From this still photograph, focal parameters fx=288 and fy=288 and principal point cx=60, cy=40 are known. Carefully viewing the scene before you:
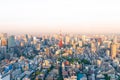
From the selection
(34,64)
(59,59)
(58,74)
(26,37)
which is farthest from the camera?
(26,37)

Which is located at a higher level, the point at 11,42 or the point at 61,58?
the point at 11,42

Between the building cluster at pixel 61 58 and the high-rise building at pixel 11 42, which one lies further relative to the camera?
the high-rise building at pixel 11 42

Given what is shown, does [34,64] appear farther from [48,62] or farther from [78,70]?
[78,70]

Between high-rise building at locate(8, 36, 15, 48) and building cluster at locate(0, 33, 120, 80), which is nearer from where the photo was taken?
building cluster at locate(0, 33, 120, 80)

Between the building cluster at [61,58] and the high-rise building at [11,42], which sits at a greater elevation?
the high-rise building at [11,42]

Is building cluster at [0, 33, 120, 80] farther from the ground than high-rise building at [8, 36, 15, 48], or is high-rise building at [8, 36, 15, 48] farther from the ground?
high-rise building at [8, 36, 15, 48]

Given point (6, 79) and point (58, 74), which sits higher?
point (6, 79)

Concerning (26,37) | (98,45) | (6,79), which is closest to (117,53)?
(98,45)

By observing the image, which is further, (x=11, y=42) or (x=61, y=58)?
(x=11, y=42)
